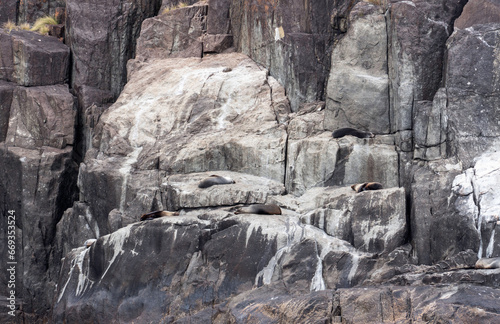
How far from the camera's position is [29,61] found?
23.7 meters

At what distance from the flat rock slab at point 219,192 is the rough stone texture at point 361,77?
8.86 ft

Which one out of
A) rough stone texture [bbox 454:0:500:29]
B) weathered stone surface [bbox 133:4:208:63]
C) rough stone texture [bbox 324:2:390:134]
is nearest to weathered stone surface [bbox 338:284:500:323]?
rough stone texture [bbox 324:2:390:134]

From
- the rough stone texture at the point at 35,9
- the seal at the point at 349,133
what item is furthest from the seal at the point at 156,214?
the rough stone texture at the point at 35,9

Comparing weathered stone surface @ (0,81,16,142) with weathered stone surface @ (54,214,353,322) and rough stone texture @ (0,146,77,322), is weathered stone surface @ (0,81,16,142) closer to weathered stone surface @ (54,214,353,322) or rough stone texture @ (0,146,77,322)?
rough stone texture @ (0,146,77,322)

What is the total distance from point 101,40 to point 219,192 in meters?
11.1

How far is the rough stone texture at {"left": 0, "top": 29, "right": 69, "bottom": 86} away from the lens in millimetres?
23672

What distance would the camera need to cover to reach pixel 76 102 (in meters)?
23.5

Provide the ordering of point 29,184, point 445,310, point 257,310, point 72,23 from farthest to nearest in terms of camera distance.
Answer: point 72,23 < point 29,184 < point 257,310 < point 445,310

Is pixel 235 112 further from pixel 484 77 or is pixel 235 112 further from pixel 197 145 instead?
pixel 484 77

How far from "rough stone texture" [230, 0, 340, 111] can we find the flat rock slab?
3.61 meters

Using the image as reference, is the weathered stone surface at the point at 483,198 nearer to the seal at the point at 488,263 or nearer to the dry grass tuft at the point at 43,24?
the seal at the point at 488,263

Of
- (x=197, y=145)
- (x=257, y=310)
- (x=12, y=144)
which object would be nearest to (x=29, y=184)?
(x=12, y=144)

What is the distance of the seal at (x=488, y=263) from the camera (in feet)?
41.7

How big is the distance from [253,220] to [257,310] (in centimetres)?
271
